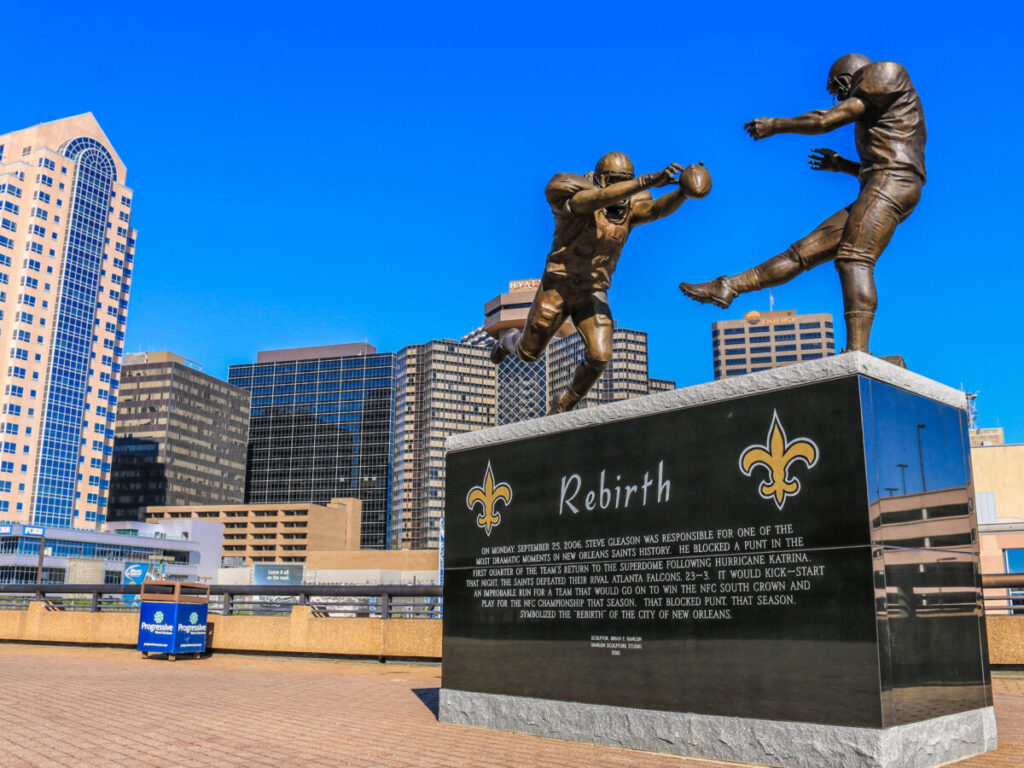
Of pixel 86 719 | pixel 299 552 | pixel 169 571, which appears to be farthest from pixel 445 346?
pixel 86 719

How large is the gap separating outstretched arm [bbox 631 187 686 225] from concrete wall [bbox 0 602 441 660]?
28.6 ft

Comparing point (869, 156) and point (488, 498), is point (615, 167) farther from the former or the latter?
point (488, 498)

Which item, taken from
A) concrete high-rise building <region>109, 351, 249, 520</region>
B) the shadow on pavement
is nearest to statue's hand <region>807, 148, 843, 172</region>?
the shadow on pavement

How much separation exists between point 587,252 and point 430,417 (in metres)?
178

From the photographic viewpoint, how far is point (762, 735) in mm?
6684

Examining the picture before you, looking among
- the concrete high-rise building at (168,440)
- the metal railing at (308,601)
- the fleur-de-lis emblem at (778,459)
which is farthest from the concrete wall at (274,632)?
the concrete high-rise building at (168,440)

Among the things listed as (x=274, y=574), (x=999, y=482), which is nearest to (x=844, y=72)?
(x=999, y=482)

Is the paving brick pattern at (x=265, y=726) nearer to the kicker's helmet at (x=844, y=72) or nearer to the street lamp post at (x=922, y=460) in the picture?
the street lamp post at (x=922, y=460)

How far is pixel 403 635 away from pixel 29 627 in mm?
10443

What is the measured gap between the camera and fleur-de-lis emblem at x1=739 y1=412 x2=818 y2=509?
690 centimetres

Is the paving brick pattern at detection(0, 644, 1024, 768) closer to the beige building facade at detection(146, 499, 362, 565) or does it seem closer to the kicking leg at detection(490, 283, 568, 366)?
the kicking leg at detection(490, 283, 568, 366)

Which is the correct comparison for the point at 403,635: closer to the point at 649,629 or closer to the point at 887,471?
the point at 649,629

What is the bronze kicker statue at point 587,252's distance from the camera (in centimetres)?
927

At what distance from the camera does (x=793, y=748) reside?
6.49 meters
